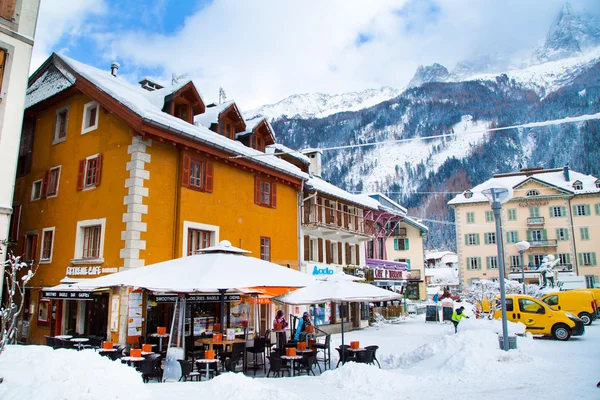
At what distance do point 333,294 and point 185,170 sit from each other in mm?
7593

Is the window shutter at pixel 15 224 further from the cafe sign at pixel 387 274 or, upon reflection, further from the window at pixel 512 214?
the window at pixel 512 214

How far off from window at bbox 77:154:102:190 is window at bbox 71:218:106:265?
4.43 feet

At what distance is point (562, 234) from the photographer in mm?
53844

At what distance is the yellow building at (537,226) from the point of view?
2082 inches

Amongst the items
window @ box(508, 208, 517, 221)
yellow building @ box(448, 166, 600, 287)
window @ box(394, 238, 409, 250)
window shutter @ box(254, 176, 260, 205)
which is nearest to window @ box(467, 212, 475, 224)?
yellow building @ box(448, 166, 600, 287)

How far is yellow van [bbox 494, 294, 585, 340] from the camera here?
1919cm

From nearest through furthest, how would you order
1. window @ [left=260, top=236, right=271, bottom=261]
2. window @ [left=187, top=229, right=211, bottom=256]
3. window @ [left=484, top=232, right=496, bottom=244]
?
window @ [left=187, top=229, right=211, bottom=256] < window @ [left=260, top=236, right=271, bottom=261] < window @ [left=484, top=232, right=496, bottom=244]

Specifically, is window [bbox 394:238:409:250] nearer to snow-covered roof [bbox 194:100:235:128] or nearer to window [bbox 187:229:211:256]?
snow-covered roof [bbox 194:100:235:128]

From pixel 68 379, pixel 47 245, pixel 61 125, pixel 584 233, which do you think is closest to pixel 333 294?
pixel 68 379

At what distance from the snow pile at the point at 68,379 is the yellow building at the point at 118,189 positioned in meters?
6.02

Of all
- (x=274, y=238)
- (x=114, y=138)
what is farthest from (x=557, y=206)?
(x=114, y=138)

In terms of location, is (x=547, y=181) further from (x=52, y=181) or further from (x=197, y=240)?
(x=52, y=181)

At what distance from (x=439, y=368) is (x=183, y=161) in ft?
34.5

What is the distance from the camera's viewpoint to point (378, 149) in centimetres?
18762
